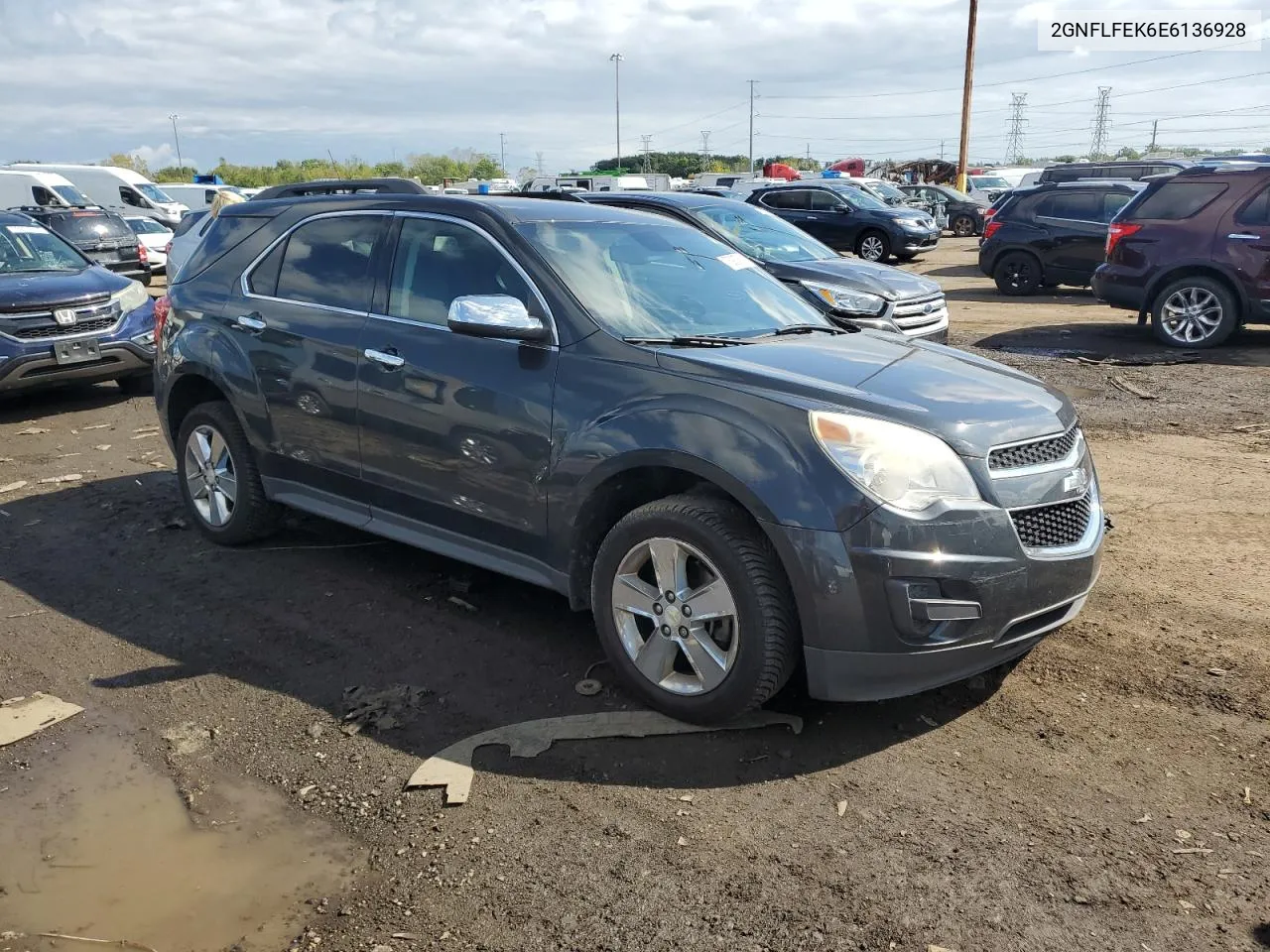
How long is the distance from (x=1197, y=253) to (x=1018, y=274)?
5.79 metres

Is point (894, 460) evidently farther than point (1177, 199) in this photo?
No

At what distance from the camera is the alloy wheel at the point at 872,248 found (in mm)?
21844

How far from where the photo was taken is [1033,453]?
3662mm

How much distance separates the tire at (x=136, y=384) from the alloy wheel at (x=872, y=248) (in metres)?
15.1

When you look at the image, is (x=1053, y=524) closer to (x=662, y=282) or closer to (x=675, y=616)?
(x=675, y=616)

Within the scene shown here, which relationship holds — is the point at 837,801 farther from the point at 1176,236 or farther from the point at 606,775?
the point at 1176,236

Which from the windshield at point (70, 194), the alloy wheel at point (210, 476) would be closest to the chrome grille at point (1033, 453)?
the alloy wheel at point (210, 476)

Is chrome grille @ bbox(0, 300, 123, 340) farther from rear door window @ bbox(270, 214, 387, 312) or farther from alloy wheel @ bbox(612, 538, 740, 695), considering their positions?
alloy wheel @ bbox(612, 538, 740, 695)

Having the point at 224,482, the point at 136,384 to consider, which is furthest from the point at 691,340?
the point at 136,384

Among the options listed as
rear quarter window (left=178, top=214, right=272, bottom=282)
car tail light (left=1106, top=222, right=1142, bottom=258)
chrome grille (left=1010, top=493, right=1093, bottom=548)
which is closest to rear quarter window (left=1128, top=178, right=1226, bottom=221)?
car tail light (left=1106, top=222, right=1142, bottom=258)

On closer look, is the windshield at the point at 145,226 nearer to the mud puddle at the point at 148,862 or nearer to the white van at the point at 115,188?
the white van at the point at 115,188

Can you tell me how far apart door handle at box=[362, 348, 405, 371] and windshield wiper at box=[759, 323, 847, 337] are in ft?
5.04

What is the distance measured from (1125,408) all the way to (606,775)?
6925 mm

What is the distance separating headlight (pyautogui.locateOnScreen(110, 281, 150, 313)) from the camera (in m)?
9.87
